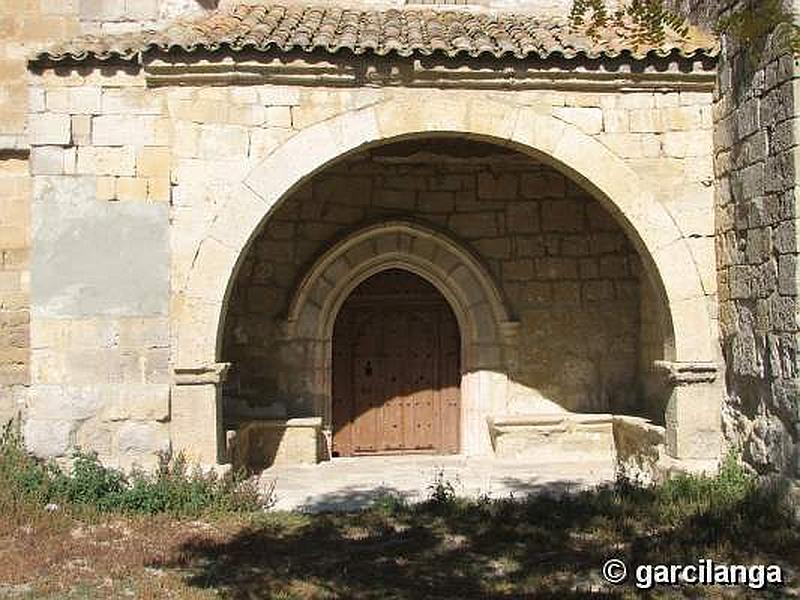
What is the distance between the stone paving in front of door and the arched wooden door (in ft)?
1.12

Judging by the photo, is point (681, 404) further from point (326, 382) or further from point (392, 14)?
point (392, 14)

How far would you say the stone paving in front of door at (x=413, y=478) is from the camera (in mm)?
6852

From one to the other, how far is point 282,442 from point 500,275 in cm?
271

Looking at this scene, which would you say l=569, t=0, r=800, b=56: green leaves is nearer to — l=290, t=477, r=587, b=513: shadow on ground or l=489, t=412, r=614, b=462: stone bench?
l=290, t=477, r=587, b=513: shadow on ground

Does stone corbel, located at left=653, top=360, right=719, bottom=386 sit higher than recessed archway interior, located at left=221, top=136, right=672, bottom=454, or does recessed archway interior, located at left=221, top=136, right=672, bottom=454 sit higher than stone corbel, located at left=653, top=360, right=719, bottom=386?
recessed archway interior, located at left=221, top=136, right=672, bottom=454

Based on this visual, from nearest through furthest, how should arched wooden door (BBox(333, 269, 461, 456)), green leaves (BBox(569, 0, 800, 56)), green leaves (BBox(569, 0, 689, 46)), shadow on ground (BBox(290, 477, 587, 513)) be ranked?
1. green leaves (BBox(569, 0, 800, 56))
2. green leaves (BBox(569, 0, 689, 46))
3. shadow on ground (BBox(290, 477, 587, 513))
4. arched wooden door (BBox(333, 269, 461, 456))

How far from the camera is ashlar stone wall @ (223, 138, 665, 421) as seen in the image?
28.9ft

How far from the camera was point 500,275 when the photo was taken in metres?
8.92

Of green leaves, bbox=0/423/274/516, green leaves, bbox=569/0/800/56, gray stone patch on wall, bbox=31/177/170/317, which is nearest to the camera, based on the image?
green leaves, bbox=569/0/800/56

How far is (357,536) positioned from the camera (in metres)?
5.71

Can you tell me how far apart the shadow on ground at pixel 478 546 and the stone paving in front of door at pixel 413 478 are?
411 millimetres

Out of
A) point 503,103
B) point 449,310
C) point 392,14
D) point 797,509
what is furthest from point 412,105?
point 797,509

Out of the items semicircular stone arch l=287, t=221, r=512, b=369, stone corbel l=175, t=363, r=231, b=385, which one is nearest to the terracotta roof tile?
semicircular stone arch l=287, t=221, r=512, b=369

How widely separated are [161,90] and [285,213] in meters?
2.24
